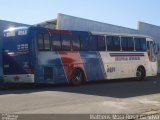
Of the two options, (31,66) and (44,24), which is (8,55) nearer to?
(31,66)

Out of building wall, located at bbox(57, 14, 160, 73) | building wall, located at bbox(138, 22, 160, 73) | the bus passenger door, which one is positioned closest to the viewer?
the bus passenger door

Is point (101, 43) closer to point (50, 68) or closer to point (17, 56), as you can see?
point (50, 68)

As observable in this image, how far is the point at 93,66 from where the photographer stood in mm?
23875

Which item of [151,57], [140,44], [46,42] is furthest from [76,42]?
[151,57]

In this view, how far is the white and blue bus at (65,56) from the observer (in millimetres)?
20469

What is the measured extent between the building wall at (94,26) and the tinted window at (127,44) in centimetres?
558

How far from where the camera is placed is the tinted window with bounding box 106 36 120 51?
25.1m

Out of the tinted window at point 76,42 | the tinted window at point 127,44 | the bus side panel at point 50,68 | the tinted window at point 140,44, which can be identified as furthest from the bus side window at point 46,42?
the tinted window at point 140,44

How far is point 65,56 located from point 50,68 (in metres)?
1.29

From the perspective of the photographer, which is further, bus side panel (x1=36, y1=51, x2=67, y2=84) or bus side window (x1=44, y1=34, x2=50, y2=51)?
bus side window (x1=44, y1=34, x2=50, y2=51)

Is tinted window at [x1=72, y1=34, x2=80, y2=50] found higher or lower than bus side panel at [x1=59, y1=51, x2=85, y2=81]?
higher

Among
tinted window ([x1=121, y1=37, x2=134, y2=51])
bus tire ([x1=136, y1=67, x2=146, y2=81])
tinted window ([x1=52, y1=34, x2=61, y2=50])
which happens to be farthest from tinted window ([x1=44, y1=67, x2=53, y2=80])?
bus tire ([x1=136, y1=67, x2=146, y2=81])

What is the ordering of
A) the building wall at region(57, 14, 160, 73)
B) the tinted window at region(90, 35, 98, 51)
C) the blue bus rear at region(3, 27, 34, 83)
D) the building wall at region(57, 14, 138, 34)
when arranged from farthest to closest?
1. the building wall at region(57, 14, 160, 73)
2. the building wall at region(57, 14, 138, 34)
3. the tinted window at region(90, 35, 98, 51)
4. the blue bus rear at region(3, 27, 34, 83)

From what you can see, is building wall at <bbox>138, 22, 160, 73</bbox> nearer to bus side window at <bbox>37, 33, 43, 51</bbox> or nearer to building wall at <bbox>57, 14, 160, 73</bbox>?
building wall at <bbox>57, 14, 160, 73</bbox>
